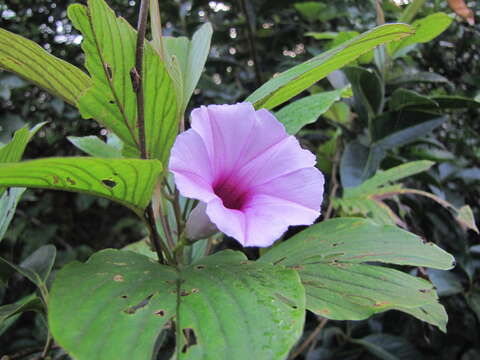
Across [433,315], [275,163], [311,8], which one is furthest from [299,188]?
[311,8]

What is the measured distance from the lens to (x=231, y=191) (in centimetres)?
68

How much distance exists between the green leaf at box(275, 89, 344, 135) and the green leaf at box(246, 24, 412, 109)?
0.45 feet

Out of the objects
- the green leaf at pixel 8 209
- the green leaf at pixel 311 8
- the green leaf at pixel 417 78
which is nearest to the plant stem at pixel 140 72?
the green leaf at pixel 8 209

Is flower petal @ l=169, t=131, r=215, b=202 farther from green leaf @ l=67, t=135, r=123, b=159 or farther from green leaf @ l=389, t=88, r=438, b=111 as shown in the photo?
green leaf @ l=389, t=88, r=438, b=111

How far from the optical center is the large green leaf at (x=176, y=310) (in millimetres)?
466

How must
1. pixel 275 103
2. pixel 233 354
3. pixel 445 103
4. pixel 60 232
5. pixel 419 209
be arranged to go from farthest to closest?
pixel 60 232, pixel 419 209, pixel 445 103, pixel 275 103, pixel 233 354

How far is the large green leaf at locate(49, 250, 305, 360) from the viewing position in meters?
0.47

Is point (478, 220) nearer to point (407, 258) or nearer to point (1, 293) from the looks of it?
point (407, 258)

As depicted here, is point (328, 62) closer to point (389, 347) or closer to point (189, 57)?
point (189, 57)

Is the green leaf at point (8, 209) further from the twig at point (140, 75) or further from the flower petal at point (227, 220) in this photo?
the flower petal at point (227, 220)

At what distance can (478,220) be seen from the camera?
1500 mm

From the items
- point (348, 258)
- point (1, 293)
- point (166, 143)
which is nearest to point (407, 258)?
point (348, 258)

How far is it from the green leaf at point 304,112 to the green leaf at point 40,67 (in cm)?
37

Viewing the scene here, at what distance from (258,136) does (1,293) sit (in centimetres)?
141
